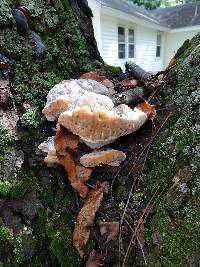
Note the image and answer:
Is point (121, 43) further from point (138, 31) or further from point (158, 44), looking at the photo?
point (158, 44)

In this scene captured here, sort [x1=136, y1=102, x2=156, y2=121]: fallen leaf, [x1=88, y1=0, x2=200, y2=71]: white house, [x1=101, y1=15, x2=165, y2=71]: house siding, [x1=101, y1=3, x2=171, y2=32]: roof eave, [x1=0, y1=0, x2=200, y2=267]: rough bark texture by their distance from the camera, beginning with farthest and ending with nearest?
[x1=101, y1=15, x2=165, y2=71]: house siding, [x1=88, y1=0, x2=200, y2=71]: white house, [x1=101, y1=3, x2=171, y2=32]: roof eave, [x1=136, y1=102, x2=156, y2=121]: fallen leaf, [x1=0, y1=0, x2=200, y2=267]: rough bark texture

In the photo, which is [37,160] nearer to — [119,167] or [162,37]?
[119,167]

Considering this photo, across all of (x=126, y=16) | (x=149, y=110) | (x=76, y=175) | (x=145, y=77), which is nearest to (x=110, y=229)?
(x=76, y=175)

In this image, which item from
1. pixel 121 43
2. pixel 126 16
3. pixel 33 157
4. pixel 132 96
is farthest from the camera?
pixel 121 43

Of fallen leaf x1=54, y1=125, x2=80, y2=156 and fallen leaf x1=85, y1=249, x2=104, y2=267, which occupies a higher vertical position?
fallen leaf x1=54, y1=125, x2=80, y2=156

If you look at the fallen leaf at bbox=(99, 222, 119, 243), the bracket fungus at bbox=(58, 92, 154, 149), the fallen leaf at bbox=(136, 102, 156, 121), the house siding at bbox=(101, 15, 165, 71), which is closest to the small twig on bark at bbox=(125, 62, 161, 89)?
the fallen leaf at bbox=(136, 102, 156, 121)

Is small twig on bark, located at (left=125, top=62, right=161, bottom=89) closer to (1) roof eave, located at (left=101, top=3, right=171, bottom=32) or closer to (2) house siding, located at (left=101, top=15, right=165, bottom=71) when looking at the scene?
(1) roof eave, located at (left=101, top=3, right=171, bottom=32)

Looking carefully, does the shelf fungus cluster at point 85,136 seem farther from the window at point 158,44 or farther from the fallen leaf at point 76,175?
the window at point 158,44

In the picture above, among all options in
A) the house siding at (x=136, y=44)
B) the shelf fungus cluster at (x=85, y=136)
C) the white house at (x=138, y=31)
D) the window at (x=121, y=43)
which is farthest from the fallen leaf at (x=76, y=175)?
the window at (x=121, y=43)
